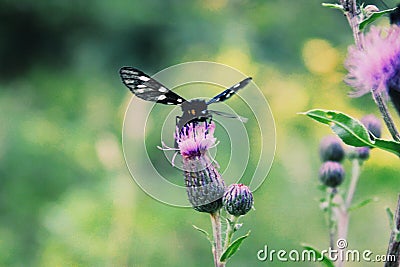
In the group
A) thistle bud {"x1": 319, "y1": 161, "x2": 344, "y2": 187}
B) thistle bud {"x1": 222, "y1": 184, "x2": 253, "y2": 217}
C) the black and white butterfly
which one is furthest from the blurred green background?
the black and white butterfly

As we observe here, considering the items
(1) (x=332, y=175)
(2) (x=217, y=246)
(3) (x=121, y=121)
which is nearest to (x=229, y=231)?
(2) (x=217, y=246)

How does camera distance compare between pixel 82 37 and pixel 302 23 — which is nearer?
pixel 302 23

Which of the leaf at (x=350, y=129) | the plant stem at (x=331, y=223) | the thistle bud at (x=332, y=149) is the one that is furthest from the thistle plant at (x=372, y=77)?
the thistle bud at (x=332, y=149)

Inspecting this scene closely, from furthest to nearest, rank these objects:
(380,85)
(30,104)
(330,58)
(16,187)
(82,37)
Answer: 1. (82,37)
2. (30,104)
3. (16,187)
4. (330,58)
5. (380,85)

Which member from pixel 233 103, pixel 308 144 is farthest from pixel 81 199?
pixel 308 144

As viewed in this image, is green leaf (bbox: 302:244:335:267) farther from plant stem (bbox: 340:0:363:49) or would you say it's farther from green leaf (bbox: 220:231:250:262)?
plant stem (bbox: 340:0:363:49)

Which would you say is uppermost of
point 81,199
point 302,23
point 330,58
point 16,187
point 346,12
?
point 302,23

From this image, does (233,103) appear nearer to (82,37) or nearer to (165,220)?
(165,220)

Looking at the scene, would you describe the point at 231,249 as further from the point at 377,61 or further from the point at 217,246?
the point at 377,61
